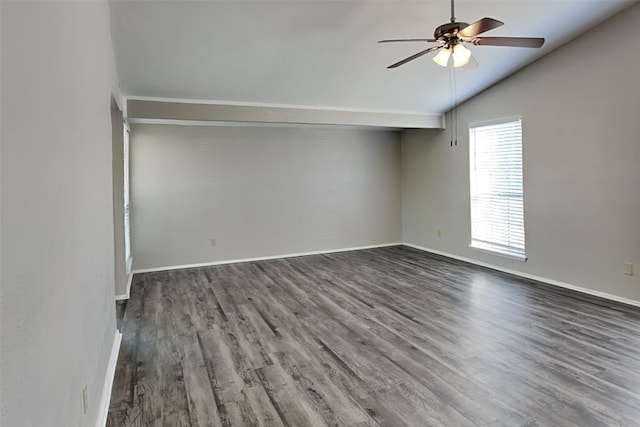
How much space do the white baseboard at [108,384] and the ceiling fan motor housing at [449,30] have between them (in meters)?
3.25

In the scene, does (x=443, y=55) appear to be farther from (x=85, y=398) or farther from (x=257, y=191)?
(x=257, y=191)

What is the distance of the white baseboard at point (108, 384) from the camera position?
2087 mm

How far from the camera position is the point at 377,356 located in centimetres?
290

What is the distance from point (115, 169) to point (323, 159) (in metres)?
3.39

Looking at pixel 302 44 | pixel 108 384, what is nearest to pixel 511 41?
pixel 302 44

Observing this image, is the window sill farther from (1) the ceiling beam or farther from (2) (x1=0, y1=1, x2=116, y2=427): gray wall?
(2) (x1=0, y1=1, x2=116, y2=427): gray wall

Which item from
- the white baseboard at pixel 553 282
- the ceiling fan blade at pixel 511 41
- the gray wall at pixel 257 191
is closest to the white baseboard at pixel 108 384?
the gray wall at pixel 257 191

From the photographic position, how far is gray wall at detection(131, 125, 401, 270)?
5.73 metres

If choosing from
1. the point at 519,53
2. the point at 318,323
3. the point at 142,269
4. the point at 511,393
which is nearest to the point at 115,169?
the point at 142,269

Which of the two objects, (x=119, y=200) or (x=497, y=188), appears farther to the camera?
(x=497, y=188)

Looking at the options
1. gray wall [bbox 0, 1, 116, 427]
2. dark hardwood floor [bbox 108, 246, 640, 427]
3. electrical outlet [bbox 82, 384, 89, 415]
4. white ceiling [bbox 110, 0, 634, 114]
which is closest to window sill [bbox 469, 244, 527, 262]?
dark hardwood floor [bbox 108, 246, 640, 427]

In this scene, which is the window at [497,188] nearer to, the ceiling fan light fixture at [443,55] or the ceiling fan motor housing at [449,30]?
the ceiling fan light fixture at [443,55]

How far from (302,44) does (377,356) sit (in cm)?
294

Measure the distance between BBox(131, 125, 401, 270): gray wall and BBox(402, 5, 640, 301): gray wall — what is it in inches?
87.1
